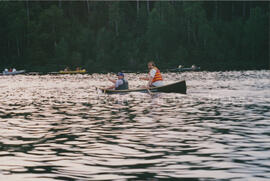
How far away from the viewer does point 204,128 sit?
15336mm

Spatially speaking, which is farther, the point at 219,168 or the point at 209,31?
the point at 209,31

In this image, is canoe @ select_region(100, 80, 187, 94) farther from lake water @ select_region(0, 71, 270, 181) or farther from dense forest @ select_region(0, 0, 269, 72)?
dense forest @ select_region(0, 0, 269, 72)

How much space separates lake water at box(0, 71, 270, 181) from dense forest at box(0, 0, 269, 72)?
69.4 m

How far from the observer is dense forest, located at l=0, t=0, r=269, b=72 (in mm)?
92000

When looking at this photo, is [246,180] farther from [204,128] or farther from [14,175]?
[204,128]

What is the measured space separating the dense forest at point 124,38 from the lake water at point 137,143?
6939 centimetres

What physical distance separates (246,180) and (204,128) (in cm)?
649

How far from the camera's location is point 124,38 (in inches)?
3777

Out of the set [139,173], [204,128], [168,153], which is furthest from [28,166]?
[204,128]

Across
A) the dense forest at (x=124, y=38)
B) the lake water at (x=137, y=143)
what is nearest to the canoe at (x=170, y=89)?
the lake water at (x=137, y=143)

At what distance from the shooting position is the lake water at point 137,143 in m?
9.69

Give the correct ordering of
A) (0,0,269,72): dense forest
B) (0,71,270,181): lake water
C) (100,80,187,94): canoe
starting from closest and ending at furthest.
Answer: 1. (0,71,270,181): lake water
2. (100,80,187,94): canoe
3. (0,0,269,72): dense forest

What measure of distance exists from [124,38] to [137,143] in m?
83.9

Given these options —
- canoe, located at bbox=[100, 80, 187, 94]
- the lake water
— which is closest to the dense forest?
canoe, located at bbox=[100, 80, 187, 94]
